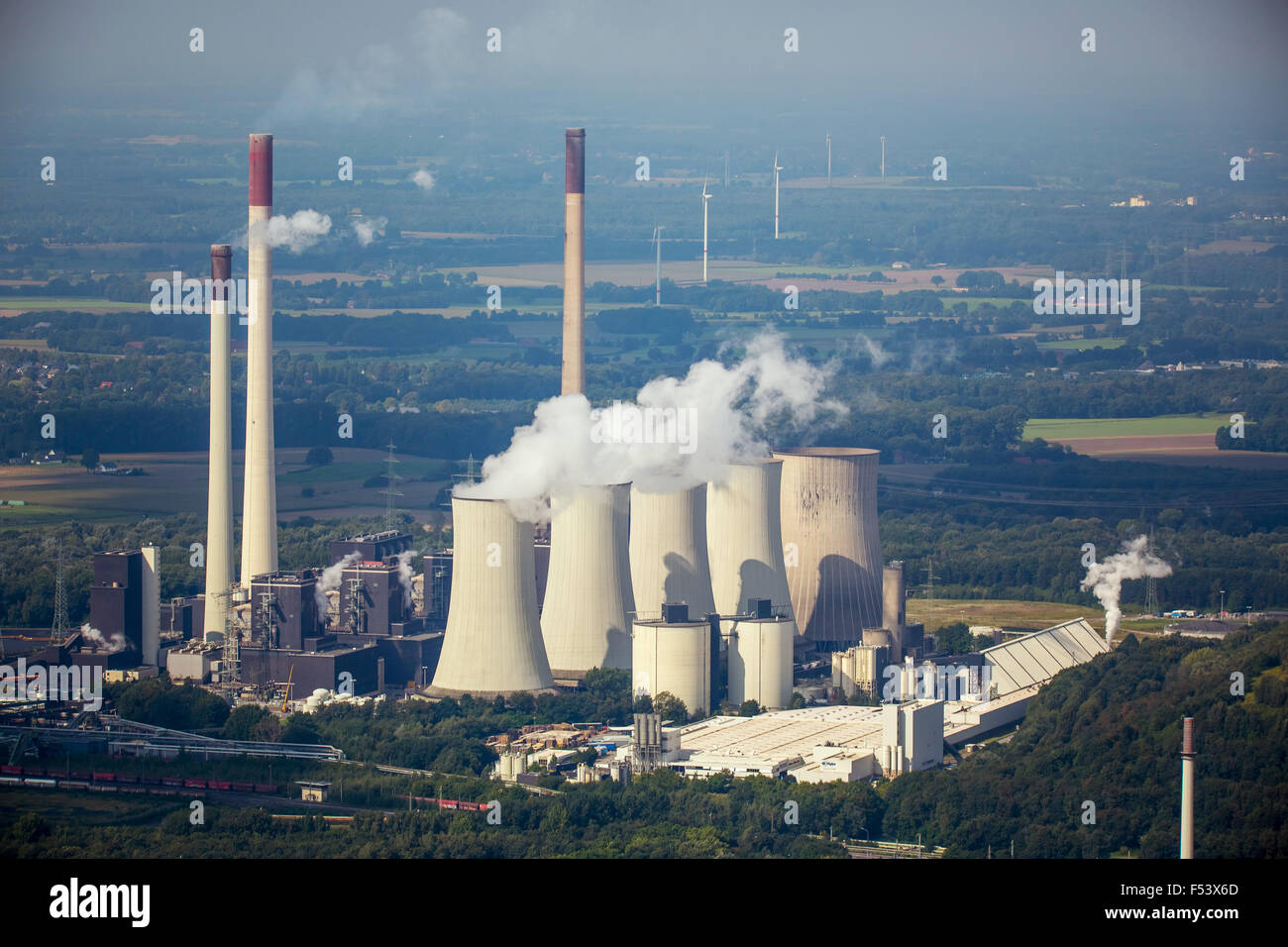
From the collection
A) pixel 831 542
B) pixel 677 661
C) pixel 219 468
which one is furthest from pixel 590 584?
pixel 219 468

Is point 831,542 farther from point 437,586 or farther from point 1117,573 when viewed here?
point 1117,573

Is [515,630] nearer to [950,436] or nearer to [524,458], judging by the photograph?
[524,458]

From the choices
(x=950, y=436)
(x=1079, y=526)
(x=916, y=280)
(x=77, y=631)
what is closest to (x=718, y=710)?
(x=77, y=631)

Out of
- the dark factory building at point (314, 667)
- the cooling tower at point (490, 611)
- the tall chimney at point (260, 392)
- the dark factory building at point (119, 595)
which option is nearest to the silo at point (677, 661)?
the cooling tower at point (490, 611)

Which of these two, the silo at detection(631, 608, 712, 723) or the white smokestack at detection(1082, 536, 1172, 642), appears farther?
the white smokestack at detection(1082, 536, 1172, 642)

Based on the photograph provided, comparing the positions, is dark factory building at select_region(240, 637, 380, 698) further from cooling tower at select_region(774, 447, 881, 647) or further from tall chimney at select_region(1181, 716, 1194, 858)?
tall chimney at select_region(1181, 716, 1194, 858)

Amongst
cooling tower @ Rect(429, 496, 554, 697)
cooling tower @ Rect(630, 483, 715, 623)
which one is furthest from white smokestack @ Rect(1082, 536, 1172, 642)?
cooling tower @ Rect(429, 496, 554, 697)
